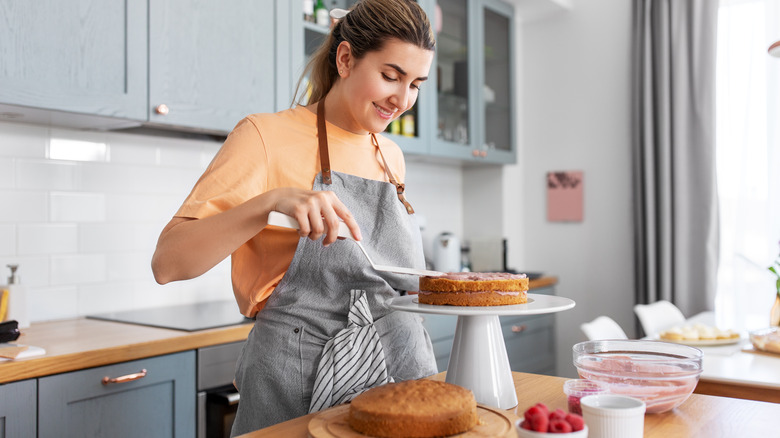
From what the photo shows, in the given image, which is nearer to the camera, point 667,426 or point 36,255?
point 667,426

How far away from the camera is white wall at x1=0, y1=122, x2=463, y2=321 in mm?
2068

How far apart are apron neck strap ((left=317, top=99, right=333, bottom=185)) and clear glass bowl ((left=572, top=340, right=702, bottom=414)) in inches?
21.6

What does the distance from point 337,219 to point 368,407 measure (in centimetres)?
27

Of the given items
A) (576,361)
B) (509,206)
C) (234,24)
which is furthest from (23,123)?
(509,206)

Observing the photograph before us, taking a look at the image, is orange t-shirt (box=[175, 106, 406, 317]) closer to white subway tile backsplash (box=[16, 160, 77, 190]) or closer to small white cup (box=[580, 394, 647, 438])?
small white cup (box=[580, 394, 647, 438])

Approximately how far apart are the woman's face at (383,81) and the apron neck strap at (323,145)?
57mm

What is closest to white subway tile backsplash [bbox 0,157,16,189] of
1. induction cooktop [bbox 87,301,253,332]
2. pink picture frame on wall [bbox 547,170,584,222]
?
induction cooktop [bbox 87,301,253,332]

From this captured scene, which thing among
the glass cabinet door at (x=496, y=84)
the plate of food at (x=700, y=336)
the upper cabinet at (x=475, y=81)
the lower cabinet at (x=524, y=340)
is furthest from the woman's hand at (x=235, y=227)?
the glass cabinet door at (x=496, y=84)

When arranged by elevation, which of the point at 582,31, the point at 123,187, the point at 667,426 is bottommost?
the point at 667,426

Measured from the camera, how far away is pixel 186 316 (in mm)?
2211

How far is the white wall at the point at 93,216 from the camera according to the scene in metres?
2.07

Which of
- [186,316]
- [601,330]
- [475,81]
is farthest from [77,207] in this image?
[475,81]

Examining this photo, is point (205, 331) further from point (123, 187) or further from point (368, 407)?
point (368, 407)

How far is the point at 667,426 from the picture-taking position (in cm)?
98
